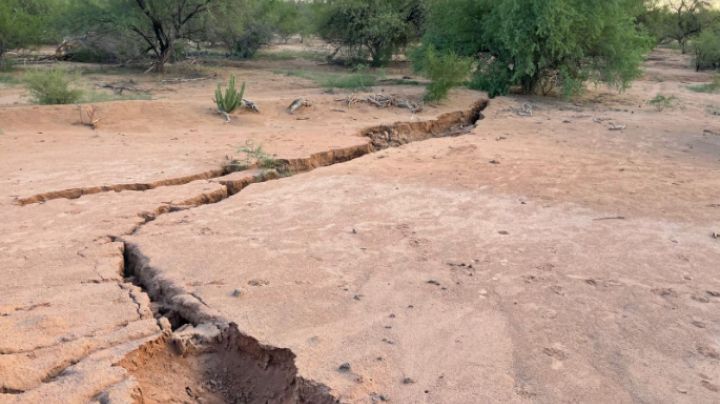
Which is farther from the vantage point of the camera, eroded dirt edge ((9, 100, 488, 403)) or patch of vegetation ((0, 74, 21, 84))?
patch of vegetation ((0, 74, 21, 84))

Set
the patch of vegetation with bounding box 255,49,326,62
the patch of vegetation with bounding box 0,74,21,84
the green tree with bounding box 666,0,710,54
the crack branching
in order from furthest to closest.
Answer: the green tree with bounding box 666,0,710,54 → the patch of vegetation with bounding box 255,49,326,62 → the patch of vegetation with bounding box 0,74,21,84 → the crack branching

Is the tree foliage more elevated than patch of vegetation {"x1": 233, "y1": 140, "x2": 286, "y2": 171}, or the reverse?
the tree foliage

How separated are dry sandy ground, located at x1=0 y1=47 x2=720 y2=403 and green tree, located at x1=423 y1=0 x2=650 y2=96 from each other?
4862 millimetres

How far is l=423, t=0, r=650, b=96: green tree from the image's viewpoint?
11516mm

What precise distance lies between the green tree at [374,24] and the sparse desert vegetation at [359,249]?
26.7ft

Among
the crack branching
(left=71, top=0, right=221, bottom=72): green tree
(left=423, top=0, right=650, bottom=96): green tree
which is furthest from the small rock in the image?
(left=71, top=0, right=221, bottom=72): green tree

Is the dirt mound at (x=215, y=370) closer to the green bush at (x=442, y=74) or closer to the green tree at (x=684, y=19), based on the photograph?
the green bush at (x=442, y=74)

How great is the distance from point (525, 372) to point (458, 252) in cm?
152

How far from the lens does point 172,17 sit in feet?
54.3

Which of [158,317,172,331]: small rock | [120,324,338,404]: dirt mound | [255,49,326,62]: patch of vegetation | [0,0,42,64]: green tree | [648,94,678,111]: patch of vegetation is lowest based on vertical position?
[120,324,338,404]: dirt mound

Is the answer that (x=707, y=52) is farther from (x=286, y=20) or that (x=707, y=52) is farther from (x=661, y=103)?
(x=286, y=20)

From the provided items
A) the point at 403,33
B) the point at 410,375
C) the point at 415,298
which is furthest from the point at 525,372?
the point at 403,33

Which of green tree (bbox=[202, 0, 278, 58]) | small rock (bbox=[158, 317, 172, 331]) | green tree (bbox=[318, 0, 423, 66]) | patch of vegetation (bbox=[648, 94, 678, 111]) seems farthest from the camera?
green tree (bbox=[318, 0, 423, 66])

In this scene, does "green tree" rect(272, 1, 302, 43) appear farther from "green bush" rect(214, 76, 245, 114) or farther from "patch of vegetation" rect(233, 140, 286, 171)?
"patch of vegetation" rect(233, 140, 286, 171)
